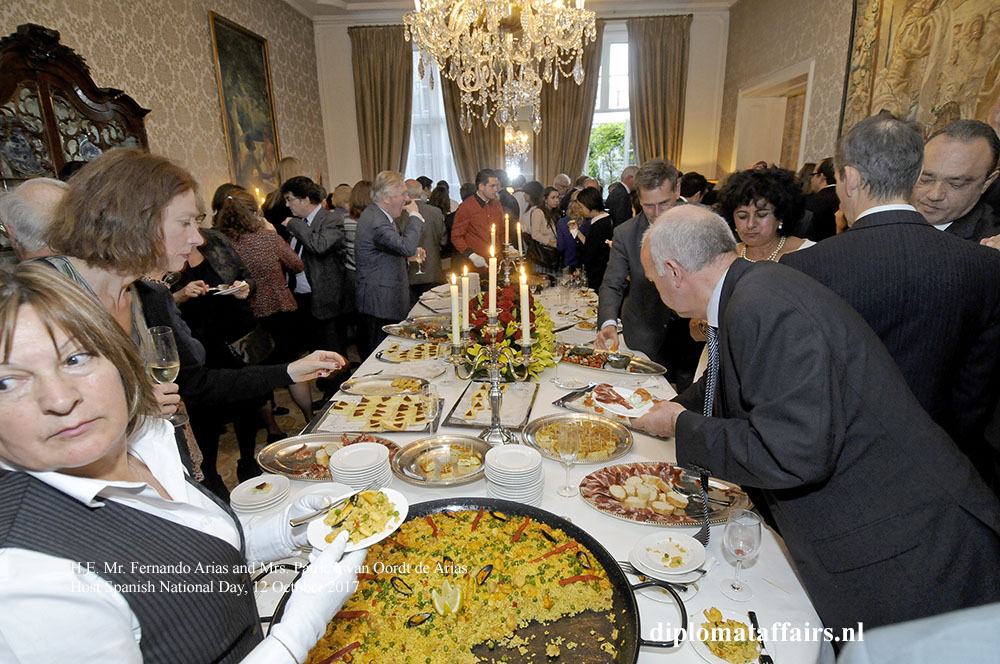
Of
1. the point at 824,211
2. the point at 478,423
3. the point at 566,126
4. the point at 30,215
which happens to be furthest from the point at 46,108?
the point at 566,126

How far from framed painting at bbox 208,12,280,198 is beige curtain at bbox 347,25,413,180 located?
2092 mm

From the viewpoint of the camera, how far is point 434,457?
5.65 feet

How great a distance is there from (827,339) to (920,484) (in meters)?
0.42

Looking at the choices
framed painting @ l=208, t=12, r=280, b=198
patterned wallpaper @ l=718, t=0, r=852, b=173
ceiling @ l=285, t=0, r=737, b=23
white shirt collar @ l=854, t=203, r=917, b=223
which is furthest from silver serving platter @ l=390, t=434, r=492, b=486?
ceiling @ l=285, t=0, r=737, b=23

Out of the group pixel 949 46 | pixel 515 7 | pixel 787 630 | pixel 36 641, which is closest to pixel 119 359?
pixel 36 641

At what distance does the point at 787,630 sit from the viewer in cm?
105

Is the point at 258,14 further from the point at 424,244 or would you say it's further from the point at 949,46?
the point at 949,46

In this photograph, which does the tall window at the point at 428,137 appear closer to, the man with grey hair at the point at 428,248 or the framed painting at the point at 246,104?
the framed painting at the point at 246,104

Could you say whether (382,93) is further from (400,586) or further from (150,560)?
(150,560)

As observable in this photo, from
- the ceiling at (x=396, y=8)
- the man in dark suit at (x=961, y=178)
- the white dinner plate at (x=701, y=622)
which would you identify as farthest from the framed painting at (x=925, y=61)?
the ceiling at (x=396, y=8)

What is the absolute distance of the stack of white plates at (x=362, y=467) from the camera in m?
1.47

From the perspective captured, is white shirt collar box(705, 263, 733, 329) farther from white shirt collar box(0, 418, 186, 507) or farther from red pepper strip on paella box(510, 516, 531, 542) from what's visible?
white shirt collar box(0, 418, 186, 507)

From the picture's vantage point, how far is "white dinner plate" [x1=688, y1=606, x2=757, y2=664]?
0.96m

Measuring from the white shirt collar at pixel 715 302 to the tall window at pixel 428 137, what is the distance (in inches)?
344
